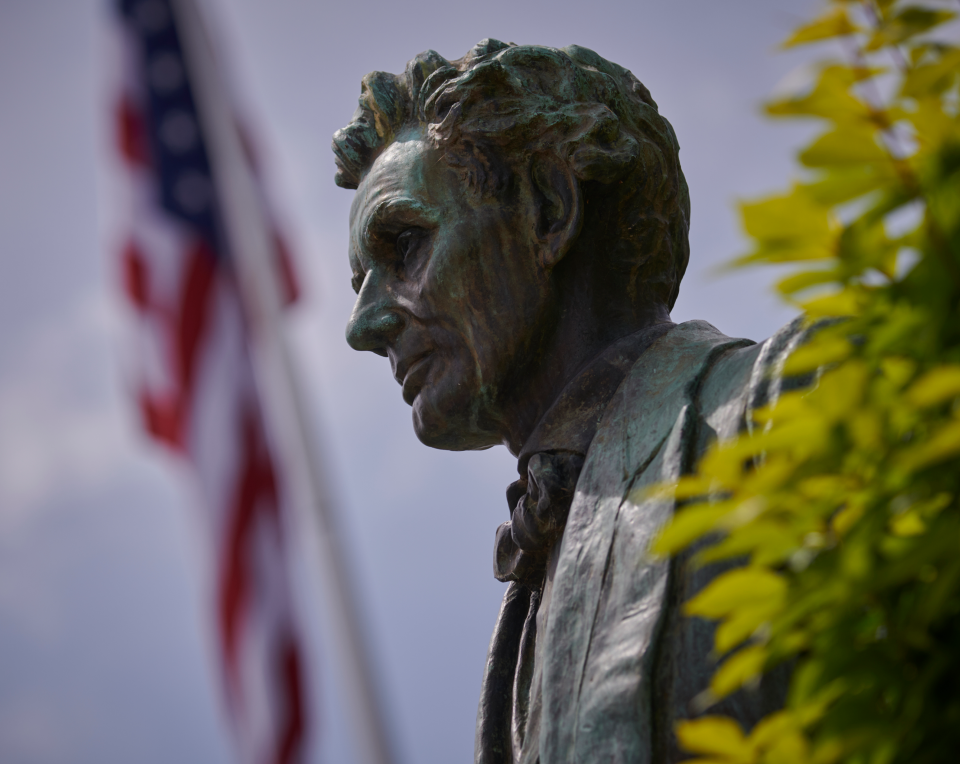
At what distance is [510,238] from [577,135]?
1.44 feet

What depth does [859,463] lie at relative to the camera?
1832 mm

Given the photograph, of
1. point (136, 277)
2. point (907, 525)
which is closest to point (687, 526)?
point (907, 525)

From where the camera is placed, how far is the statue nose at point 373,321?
14.8ft

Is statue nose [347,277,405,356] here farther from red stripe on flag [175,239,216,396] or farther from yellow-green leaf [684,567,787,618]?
yellow-green leaf [684,567,787,618]

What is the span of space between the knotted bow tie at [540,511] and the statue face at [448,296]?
38 centimetres

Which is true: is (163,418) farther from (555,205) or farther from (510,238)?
(555,205)

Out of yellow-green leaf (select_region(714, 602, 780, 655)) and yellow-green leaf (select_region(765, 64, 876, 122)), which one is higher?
yellow-green leaf (select_region(765, 64, 876, 122))

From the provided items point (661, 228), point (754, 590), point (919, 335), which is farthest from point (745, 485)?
point (661, 228)

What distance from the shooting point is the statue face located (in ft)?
14.4

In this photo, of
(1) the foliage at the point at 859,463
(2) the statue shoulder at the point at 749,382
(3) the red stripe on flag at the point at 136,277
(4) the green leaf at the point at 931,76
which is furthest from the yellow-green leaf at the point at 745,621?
(3) the red stripe on flag at the point at 136,277

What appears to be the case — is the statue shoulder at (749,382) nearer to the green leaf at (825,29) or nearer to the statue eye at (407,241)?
the statue eye at (407,241)

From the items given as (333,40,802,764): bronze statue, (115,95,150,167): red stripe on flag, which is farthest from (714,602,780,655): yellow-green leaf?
(115,95,150,167): red stripe on flag

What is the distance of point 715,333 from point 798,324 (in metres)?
0.78

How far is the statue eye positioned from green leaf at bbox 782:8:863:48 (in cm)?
273
